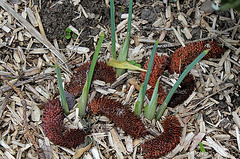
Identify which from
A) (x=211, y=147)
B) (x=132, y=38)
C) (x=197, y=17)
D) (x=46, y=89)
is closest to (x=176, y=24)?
(x=197, y=17)

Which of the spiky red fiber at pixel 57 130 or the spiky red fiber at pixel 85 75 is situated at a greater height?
the spiky red fiber at pixel 85 75

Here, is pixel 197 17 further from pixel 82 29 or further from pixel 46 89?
pixel 46 89

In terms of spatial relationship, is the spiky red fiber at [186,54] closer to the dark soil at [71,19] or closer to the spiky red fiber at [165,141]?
the spiky red fiber at [165,141]

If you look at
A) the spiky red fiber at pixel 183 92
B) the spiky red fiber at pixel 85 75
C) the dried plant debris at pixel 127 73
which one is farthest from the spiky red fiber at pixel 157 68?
the spiky red fiber at pixel 85 75

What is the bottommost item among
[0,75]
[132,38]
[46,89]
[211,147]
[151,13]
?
[211,147]

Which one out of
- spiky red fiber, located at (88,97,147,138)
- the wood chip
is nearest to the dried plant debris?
the wood chip
